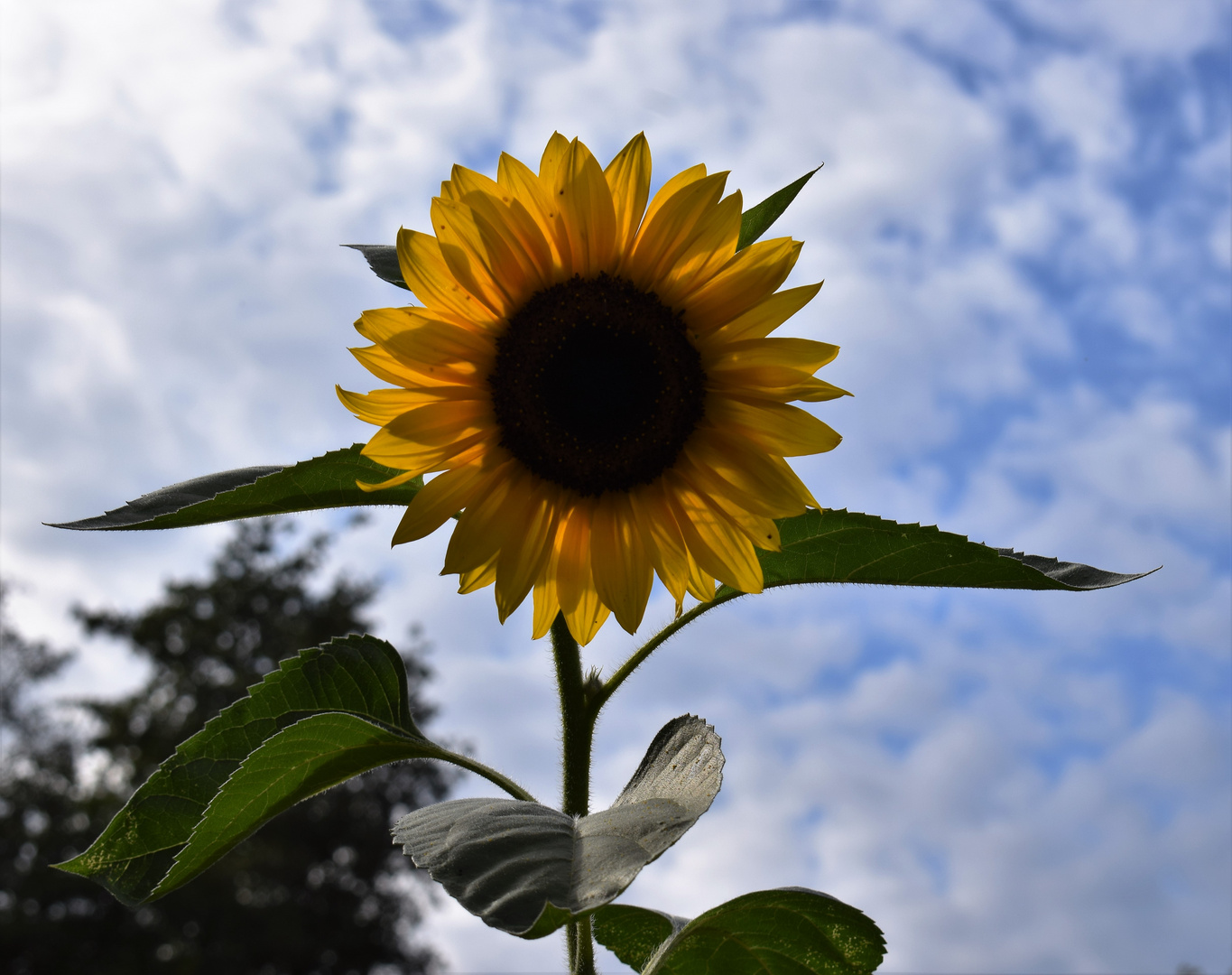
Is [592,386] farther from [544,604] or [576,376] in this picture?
[544,604]

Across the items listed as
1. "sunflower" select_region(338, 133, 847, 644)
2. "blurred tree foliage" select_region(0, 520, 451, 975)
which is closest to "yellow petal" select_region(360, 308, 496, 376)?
"sunflower" select_region(338, 133, 847, 644)

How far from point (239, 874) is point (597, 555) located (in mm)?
21488

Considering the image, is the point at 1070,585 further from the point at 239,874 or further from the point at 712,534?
the point at 239,874

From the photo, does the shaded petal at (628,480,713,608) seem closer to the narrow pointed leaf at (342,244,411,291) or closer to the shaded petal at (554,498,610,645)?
the shaded petal at (554,498,610,645)

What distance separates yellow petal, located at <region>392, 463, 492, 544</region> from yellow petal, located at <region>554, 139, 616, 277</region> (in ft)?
1.16

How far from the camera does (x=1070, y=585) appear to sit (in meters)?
1.15

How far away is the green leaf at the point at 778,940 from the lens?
1.23 m

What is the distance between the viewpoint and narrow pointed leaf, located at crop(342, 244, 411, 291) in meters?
1.38

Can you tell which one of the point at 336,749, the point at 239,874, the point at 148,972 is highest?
the point at 239,874

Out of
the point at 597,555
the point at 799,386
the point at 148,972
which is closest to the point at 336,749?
the point at 597,555

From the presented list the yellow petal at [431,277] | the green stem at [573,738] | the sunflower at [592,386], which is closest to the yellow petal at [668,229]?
the sunflower at [592,386]

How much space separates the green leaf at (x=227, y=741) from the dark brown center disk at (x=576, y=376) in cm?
39

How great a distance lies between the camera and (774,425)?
1.40m

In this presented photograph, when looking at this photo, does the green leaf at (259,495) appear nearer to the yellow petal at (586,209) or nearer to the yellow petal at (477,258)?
the yellow petal at (477,258)
